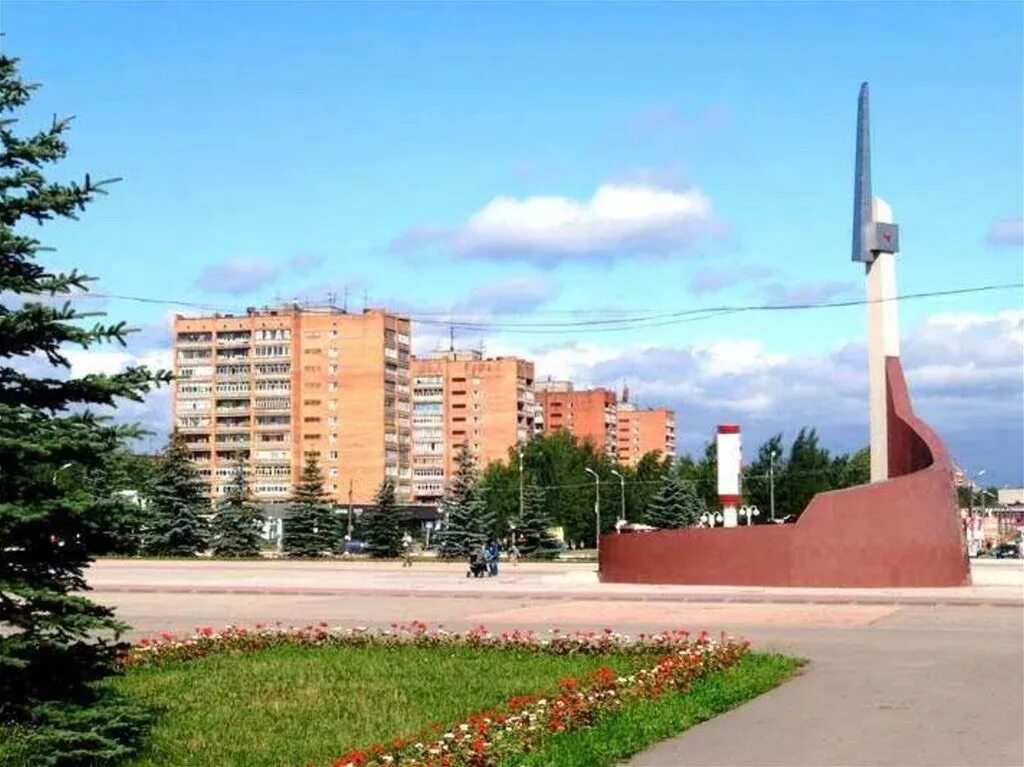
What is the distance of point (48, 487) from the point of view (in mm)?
7098

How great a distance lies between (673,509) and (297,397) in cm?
4186

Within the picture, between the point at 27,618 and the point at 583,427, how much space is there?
12561 centimetres

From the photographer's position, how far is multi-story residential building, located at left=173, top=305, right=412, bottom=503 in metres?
96.7

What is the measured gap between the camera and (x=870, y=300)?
31234mm

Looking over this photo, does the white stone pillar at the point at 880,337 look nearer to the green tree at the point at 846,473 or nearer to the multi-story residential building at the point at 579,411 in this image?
the green tree at the point at 846,473

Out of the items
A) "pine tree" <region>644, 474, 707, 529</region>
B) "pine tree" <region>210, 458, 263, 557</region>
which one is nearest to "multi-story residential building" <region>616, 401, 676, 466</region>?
"pine tree" <region>644, 474, 707, 529</region>

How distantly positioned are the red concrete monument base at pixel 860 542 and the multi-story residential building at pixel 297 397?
69.1 m

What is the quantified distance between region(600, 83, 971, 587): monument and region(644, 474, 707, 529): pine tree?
32.8 meters

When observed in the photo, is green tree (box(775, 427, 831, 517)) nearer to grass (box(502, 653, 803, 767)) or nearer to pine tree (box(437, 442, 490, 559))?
pine tree (box(437, 442, 490, 559))

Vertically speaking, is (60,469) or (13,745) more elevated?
(60,469)

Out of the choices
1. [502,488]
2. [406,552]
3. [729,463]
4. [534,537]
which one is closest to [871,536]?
[729,463]

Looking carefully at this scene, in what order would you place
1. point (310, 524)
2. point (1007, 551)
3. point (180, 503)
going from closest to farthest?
point (180, 503) → point (310, 524) → point (1007, 551)

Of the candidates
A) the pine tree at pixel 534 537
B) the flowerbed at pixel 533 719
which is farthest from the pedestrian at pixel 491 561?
the flowerbed at pixel 533 719

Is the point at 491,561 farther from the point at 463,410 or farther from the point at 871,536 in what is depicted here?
the point at 463,410
